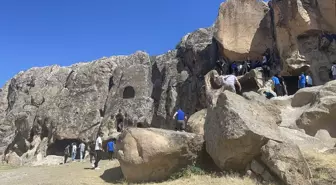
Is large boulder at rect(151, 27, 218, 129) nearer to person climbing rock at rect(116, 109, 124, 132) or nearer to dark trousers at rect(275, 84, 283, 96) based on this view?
person climbing rock at rect(116, 109, 124, 132)

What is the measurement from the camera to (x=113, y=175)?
1229cm

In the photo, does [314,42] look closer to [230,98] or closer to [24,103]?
[230,98]

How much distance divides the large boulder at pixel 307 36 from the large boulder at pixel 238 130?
11310 mm

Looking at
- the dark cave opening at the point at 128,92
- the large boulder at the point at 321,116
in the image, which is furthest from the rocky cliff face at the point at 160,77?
the large boulder at the point at 321,116

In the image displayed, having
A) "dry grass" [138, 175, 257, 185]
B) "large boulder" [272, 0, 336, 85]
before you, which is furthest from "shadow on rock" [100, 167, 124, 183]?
"large boulder" [272, 0, 336, 85]

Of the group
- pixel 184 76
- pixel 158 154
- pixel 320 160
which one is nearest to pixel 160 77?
pixel 184 76

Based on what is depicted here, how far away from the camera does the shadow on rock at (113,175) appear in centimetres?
1154

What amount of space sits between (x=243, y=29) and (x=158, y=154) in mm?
16577

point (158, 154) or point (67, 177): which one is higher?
point (158, 154)

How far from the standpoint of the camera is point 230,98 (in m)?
9.73

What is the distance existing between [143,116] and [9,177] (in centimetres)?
1473

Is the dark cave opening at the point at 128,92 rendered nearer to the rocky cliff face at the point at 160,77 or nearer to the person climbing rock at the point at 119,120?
the rocky cliff face at the point at 160,77

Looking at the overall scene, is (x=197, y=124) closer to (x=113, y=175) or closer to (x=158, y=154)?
(x=158, y=154)

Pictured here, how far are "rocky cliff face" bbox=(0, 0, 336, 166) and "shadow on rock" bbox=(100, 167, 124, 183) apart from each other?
7834mm
